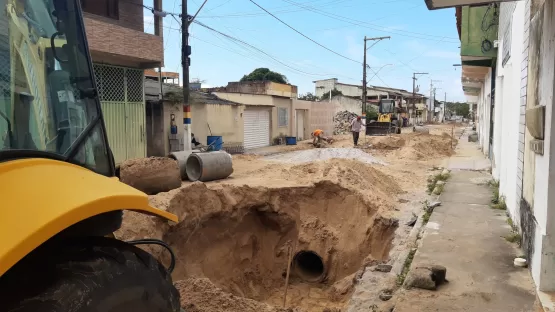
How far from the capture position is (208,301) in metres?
4.52

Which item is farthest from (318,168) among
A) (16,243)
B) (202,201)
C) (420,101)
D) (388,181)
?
(420,101)

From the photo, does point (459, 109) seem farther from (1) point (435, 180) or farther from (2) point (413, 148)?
(1) point (435, 180)

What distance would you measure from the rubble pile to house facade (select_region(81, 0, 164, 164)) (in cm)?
2959

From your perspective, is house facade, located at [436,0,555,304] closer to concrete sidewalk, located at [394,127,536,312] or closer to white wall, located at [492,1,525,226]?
white wall, located at [492,1,525,226]

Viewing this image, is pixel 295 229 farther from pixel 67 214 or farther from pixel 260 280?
pixel 67 214

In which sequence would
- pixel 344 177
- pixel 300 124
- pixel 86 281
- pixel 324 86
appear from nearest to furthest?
pixel 86 281 → pixel 344 177 → pixel 300 124 → pixel 324 86

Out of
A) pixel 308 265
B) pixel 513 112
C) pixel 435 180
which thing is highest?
pixel 513 112

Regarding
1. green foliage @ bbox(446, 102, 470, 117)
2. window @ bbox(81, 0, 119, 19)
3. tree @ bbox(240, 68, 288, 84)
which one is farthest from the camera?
green foliage @ bbox(446, 102, 470, 117)

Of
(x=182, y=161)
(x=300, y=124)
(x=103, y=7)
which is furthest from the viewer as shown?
(x=300, y=124)

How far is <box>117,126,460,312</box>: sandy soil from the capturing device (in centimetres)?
775

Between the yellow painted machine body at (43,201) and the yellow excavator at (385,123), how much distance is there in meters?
32.8

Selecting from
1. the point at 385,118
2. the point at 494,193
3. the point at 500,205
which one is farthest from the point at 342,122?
the point at 500,205

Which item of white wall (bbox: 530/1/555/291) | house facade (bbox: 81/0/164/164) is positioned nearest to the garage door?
house facade (bbox: 81/0/164/164)

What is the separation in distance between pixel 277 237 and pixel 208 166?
10.1 ft
